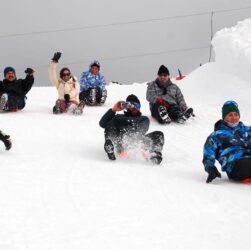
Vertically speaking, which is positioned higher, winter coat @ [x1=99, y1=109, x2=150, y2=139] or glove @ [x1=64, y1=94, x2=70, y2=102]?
glove @ [x1=64, y1=94, x2=70, y2=102]

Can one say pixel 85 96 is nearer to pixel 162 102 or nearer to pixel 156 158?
pixel 162 102

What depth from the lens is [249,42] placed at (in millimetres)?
12047

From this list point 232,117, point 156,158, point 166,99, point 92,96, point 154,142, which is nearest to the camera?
point 232,117

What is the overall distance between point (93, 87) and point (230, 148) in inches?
236

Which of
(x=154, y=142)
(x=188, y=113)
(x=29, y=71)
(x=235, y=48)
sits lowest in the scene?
(x=154, y=142)

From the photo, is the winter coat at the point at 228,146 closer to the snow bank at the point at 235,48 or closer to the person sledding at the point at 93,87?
the person sledding at the point at 93,87

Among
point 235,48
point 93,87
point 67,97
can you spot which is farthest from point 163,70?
point 235,48

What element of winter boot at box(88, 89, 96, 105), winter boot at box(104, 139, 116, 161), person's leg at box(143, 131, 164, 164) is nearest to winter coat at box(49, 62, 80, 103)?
winter boot at box(88, 89, 96, 105)

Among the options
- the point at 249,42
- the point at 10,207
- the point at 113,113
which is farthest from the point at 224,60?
the point at 10,207

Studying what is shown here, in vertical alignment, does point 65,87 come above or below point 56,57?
below

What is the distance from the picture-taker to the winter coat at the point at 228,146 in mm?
5191

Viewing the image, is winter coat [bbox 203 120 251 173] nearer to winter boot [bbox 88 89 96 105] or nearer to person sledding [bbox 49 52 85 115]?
person sledding [bbox 49 52 85 115]

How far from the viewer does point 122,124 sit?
251 inches

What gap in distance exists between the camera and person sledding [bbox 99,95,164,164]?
619 centimetres
